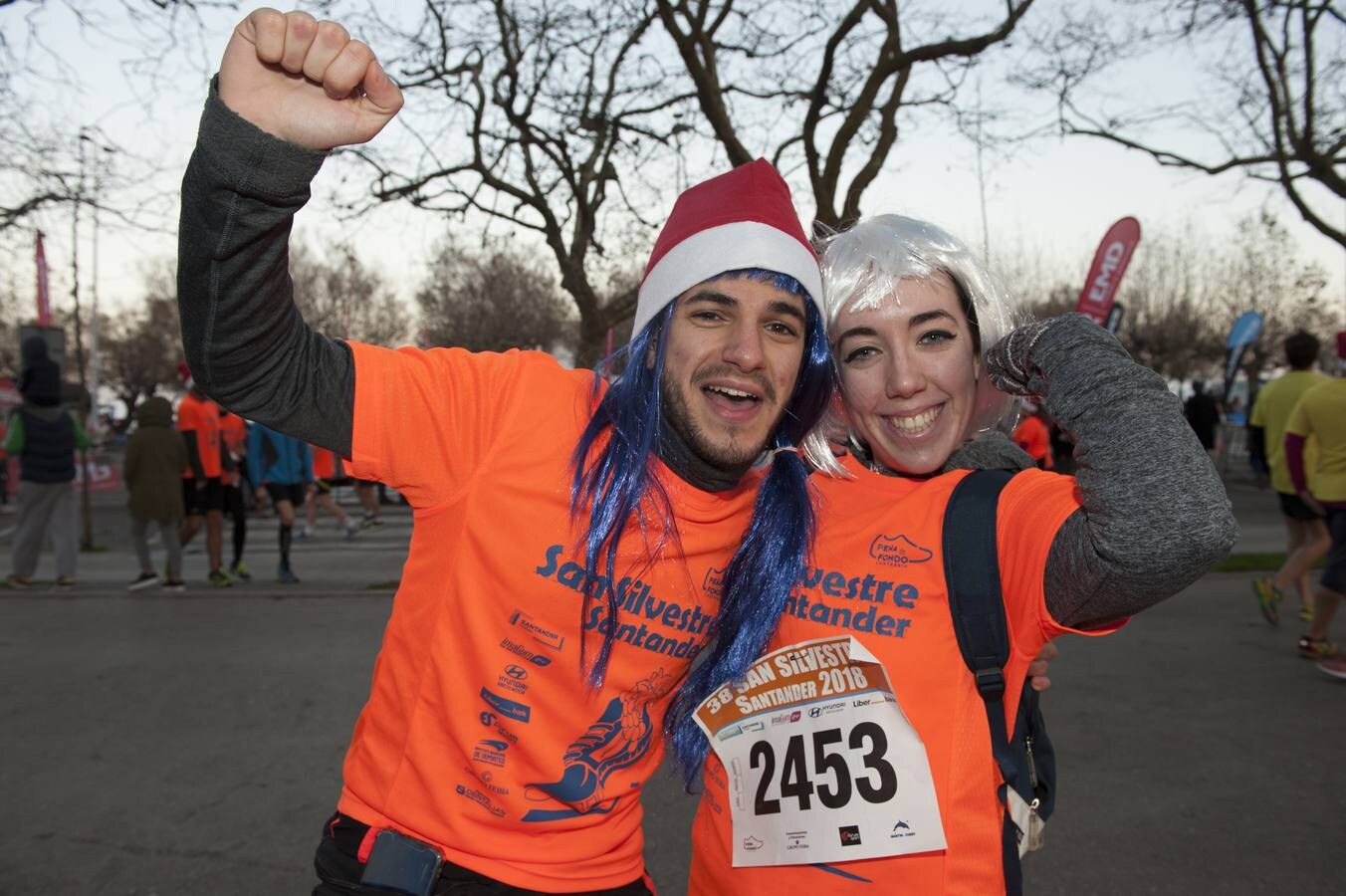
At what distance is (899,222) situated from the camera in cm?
211

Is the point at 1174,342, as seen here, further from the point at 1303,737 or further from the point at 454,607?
the point at 454,607

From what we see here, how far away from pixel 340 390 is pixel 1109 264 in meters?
11.4

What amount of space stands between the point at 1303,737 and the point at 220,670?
5.98 metres

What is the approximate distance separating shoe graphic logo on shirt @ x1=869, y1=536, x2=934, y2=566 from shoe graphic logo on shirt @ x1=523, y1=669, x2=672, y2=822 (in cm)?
49

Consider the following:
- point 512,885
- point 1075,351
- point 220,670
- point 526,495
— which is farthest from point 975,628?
point 220,670

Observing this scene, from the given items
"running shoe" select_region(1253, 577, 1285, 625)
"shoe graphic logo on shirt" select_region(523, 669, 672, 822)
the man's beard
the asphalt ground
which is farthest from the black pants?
"running shoe" select_region(1253, 577, 1285, 625)

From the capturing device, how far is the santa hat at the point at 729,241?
2.09 metres

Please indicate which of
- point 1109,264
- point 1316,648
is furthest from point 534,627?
point 1109,264

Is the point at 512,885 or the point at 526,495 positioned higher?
the point at 526,495

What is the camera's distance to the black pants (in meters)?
1.74

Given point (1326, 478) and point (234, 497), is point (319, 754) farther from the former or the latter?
point (1326, 478)

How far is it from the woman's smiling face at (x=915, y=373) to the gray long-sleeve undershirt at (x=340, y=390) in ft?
1.16

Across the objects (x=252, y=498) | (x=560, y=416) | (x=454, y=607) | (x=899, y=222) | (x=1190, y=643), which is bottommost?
(x=252, y=498)

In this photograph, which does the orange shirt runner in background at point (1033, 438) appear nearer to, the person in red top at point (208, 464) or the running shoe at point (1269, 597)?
the running shoe at point (1269, 597)
